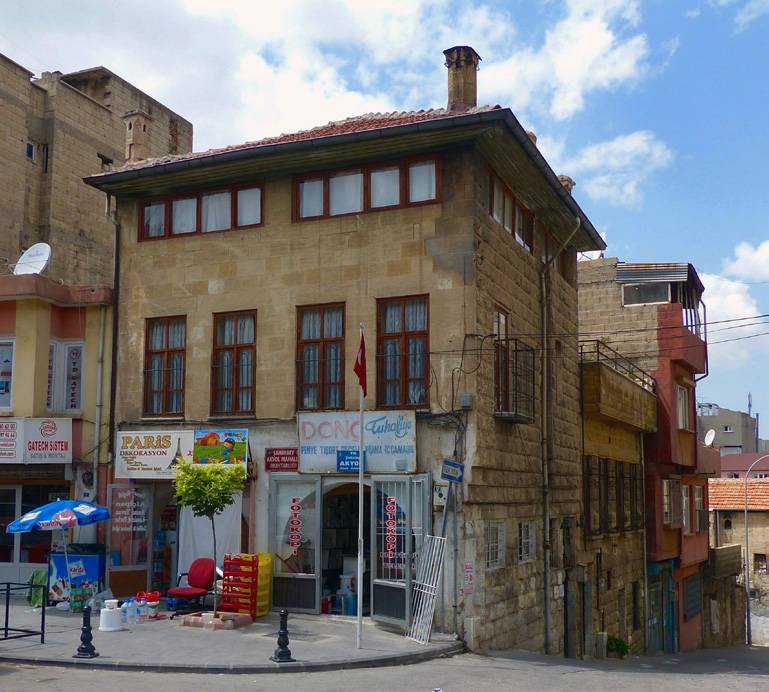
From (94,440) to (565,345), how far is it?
11623 millimetres

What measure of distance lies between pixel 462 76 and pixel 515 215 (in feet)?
10.5

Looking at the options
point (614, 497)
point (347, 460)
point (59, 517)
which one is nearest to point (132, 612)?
point (59, 517)

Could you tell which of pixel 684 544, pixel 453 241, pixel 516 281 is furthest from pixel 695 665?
pixel 453 241

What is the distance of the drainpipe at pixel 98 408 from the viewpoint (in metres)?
20.9

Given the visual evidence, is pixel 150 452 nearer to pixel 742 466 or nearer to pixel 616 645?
pixel 616 645

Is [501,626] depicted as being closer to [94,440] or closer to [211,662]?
[211,662]

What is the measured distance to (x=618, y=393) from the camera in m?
26.6

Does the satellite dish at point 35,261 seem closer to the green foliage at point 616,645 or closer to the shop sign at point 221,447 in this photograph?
the shop sign at point 221,447

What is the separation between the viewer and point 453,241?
1806cm

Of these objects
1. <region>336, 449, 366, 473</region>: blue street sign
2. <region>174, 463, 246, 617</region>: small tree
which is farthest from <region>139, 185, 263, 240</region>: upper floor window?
<region>174, 463, 246, 617</region>: small tree

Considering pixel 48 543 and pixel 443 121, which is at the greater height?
pixel 443 121

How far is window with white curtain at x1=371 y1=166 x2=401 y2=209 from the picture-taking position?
61.5 feet

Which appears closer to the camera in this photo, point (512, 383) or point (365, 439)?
point (365, 439)

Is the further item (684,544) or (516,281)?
(684,544)
